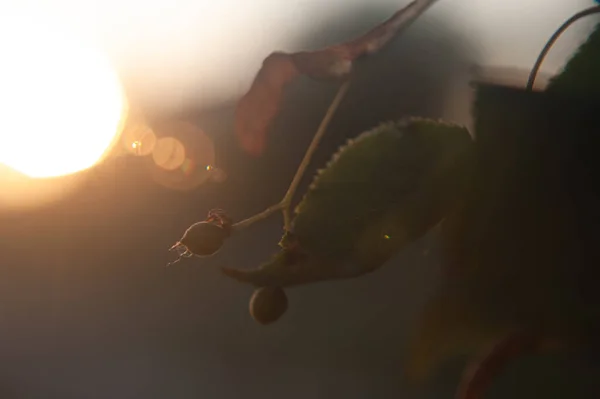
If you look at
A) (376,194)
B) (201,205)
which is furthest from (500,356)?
(201,205)

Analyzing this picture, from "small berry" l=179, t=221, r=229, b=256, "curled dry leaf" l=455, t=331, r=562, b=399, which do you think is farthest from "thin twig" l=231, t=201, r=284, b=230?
"curled dry leaf" l=455, t=331, r=562, b=399

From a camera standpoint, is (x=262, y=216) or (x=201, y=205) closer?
(x=262, y=216)

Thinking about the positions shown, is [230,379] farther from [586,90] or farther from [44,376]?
[586,90]

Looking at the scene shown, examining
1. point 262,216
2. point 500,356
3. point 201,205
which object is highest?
point 201,205

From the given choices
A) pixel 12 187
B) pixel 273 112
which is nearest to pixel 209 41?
pixel 273 112

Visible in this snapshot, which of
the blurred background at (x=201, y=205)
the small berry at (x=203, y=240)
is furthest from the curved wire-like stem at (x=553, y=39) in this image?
the small berry at (x=203, y=240)

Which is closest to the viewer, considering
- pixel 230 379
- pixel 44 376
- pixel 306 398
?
pixel 306 398

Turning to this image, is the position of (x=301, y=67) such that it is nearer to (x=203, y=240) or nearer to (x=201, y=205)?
(x=203, y=240)
